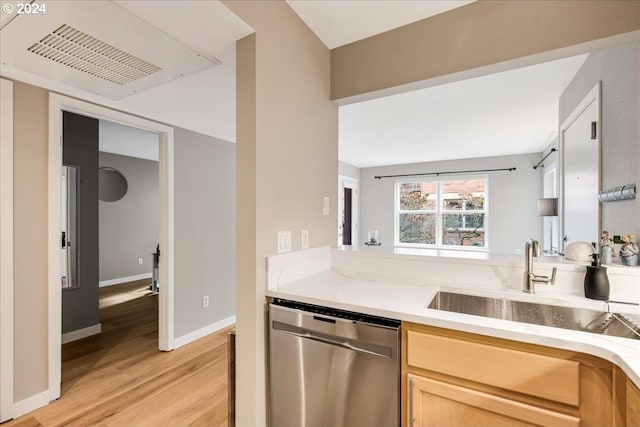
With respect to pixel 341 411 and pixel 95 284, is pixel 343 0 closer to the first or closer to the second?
pixel 341 411

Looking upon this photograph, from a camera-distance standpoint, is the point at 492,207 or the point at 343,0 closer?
the point at 343,0

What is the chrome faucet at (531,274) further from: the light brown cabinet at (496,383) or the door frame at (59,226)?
the door frame at (59,226)

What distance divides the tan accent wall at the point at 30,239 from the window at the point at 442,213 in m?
5.70

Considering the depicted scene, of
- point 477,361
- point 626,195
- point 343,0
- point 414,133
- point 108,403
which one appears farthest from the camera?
point 414,133

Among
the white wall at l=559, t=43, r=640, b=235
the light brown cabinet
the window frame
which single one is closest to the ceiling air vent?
the light brown cabinet

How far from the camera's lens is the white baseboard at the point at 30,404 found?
6.13 ft

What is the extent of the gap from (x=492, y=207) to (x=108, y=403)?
609cm

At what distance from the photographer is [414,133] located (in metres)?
3.99

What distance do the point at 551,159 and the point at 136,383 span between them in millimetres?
5676

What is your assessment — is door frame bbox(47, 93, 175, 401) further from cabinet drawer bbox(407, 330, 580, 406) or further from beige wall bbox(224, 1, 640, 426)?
cabinet drawer bbox(407, 330, 580, 406)

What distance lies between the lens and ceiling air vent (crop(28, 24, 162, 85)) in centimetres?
139

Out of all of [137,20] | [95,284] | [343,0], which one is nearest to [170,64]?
[137,20]

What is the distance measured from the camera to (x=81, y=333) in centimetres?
307

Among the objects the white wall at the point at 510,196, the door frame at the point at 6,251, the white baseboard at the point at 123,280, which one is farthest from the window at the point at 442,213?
the door frame at the point at 6,251
